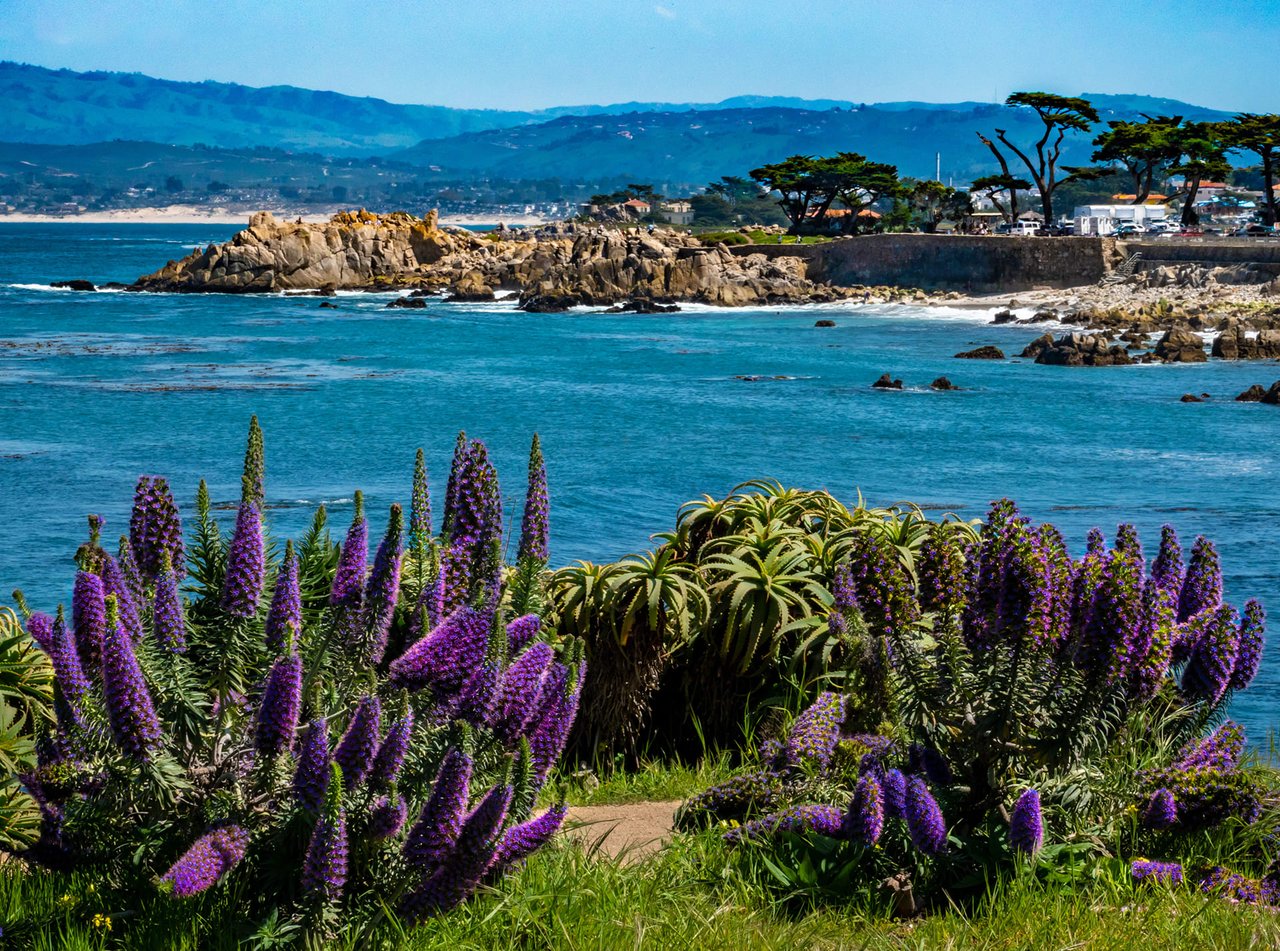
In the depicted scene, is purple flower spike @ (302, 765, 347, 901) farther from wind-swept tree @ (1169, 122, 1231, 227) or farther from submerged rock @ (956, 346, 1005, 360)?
wind-swept tree @ (1169, 122, 1231, 227)

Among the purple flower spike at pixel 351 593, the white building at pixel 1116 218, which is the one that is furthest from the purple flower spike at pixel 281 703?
the white building at pixel 1116 218

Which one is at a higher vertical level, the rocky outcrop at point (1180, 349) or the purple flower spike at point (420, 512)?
the purple flower spike at point (420, 512)

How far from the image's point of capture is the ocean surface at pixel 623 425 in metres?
23.5

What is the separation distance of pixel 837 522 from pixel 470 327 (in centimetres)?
5998

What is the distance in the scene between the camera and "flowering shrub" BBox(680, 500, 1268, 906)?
4.36 meters

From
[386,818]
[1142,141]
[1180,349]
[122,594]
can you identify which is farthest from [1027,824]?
[1142,141]

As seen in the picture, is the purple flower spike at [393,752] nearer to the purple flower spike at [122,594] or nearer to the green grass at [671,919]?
the green grass at [671,919]

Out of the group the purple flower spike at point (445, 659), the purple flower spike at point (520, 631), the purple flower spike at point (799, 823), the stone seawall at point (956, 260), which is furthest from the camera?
the stone seawall at point (956, 260)

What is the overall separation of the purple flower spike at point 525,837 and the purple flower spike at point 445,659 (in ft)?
1.24

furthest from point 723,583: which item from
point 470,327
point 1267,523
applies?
point 470,327

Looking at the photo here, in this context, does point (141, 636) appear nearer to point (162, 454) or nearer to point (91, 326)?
point (162, 454)

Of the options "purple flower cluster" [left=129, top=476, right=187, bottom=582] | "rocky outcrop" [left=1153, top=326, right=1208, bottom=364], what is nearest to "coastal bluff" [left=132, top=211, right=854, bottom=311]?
"rocky outcrop" [left=1153, top=326, right=1208, bottom=364]

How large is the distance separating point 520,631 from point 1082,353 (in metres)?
46.5

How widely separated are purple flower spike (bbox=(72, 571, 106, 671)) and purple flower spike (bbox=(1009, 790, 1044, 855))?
2.47 meters
